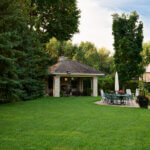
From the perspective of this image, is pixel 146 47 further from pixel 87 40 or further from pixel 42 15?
pixel 42 15

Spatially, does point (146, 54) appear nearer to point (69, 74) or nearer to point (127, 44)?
point (127, 44)

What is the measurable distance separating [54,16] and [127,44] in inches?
459

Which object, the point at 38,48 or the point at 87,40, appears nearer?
the point at 38,48

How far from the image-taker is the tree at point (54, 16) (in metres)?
24.8

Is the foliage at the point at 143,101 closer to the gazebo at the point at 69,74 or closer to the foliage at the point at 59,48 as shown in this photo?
the gazebo at the point at 69,74

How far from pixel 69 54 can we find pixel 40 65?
18849 mm

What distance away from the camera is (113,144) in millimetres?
5273

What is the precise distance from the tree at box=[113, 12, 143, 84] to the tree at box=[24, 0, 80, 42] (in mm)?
7205

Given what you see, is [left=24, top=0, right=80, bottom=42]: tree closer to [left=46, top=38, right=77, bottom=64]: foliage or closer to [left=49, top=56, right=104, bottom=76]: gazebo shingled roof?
[left=49, top=56, right=104, bottom=76]: gazebo shingled roof

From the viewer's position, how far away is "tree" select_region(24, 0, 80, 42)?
81.4ft

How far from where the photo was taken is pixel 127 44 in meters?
28.1

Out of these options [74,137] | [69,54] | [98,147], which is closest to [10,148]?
[74,137]

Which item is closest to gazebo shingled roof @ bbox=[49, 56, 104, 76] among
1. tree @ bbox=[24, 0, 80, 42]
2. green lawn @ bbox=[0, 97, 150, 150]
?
tree @ bbox=[24, 0, 80, 42]

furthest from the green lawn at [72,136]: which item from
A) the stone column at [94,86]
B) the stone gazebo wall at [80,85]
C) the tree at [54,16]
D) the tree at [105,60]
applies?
the tree at [105,60]
